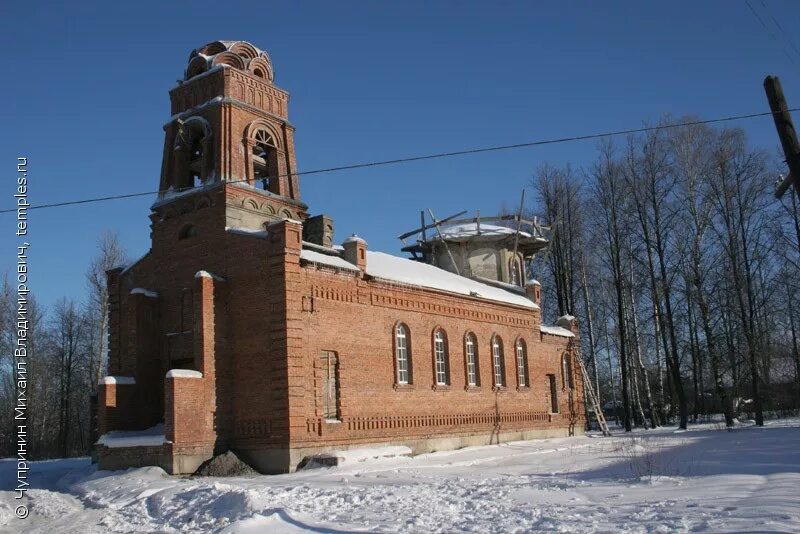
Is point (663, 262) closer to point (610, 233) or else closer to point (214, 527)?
point (610, 233)

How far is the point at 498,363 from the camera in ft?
92.7

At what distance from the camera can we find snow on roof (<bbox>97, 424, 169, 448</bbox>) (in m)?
18.9

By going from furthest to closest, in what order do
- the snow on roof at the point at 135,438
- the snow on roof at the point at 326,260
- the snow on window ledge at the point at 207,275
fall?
the snow on roof at the point at 326,260
the snow on window ledge at the point at 207,275
the snow on roof at the point at 135,438

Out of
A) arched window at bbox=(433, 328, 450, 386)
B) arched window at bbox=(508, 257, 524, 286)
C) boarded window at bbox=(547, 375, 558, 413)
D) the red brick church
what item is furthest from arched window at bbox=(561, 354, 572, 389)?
arched window at bbox=(433, 328, 450, 386)

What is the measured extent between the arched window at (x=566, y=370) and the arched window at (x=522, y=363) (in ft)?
11.0

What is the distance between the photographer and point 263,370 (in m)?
19.5

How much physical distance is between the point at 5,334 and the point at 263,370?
25.2 metres

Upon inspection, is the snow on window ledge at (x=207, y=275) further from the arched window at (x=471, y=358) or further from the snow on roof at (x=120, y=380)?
the arched window at (x=471, y=358)

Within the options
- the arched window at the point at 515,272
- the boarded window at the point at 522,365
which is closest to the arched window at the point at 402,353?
the boarded window at the point at 522,365

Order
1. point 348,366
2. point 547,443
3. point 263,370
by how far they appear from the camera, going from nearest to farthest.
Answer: point 263,370
point 348,366
point 547,443

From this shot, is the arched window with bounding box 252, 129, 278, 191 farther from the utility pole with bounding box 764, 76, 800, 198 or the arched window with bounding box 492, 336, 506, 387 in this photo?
the utility pole with bounding box 764, 76, 800, 198

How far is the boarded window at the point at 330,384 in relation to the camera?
2044 centimetres

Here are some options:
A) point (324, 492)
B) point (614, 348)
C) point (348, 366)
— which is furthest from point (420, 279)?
point (614, 348)

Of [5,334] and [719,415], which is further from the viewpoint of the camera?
[719,415]
